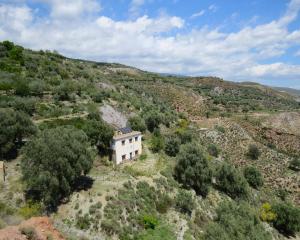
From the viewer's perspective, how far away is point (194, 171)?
35000mm

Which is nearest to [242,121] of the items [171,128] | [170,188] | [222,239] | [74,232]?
[171,128]

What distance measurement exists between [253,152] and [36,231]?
49022 mm

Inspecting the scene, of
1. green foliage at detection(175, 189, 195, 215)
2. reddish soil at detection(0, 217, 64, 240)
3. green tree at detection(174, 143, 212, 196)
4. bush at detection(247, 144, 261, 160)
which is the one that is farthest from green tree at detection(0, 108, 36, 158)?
bush at detection(247, 144, 261, 160)

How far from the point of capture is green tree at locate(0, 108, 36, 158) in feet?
98.3

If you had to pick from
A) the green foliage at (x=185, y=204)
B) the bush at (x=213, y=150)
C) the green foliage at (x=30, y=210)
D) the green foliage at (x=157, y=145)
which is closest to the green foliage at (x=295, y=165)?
the bush at (x=213, y=150)

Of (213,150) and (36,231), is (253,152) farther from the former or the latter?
(36,231)

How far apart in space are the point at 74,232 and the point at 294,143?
65.8 m

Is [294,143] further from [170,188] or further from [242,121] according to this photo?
[170,188]

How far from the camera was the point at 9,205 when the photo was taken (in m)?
23.0

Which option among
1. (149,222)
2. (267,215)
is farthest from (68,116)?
(267,215)

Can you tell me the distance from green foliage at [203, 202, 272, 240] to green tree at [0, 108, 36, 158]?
19.6m

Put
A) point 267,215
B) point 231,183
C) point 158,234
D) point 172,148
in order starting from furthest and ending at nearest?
1. point 172,148
2. point 231,183
3. point 267,215
4. point 158,234

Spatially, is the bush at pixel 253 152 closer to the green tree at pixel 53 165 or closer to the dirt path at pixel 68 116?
the dirt path at pixel 68 116

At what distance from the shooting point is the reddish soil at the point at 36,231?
14.0m
